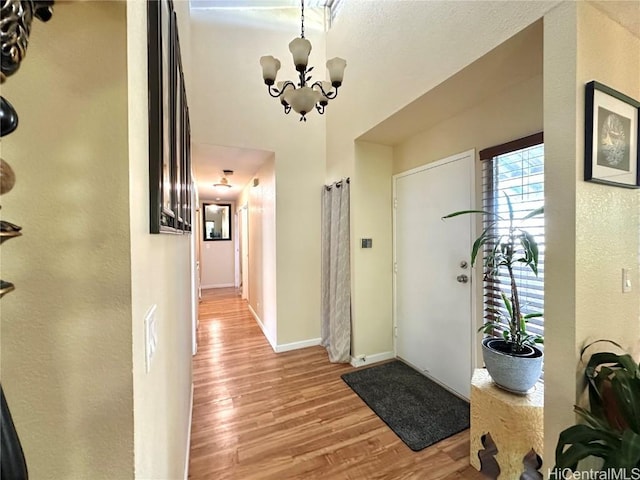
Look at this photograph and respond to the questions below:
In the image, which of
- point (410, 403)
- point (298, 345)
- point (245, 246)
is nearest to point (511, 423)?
point (410, 403)

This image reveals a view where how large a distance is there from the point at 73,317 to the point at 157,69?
0.60 meters

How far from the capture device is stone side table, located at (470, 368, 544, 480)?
1.43 m

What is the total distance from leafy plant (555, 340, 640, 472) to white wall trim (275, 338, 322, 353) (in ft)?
8.54

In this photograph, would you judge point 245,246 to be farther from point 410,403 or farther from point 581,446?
point 581,446

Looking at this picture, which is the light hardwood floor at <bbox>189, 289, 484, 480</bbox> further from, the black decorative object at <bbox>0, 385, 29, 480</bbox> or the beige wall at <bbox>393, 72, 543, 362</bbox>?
the black decorative object at <bbox>0, 385, 29, 480</bbox>

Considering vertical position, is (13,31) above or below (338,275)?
above

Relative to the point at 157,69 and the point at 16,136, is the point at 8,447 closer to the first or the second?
the point at 16,136

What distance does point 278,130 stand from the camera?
326 cm

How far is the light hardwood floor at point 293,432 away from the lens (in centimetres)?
162

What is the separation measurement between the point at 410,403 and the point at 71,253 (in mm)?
2451

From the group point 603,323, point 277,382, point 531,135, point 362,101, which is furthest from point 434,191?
point 277,382

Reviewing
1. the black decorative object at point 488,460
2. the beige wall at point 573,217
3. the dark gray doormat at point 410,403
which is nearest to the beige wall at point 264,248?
the dark gray doormat at point 410,403

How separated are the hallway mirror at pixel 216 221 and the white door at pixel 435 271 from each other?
5383 millimetres

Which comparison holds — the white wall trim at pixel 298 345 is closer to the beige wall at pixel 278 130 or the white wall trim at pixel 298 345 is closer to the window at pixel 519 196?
the beige wall at pixel 278 130
